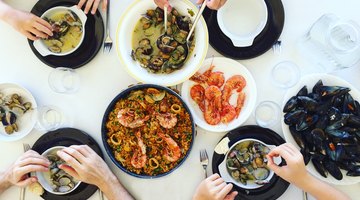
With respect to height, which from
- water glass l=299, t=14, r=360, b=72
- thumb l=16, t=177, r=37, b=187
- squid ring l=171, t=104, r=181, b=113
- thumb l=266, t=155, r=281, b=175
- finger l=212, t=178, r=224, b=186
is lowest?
finger l=212, t=178, r=224, b=186

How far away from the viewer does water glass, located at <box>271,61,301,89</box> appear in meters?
1.72

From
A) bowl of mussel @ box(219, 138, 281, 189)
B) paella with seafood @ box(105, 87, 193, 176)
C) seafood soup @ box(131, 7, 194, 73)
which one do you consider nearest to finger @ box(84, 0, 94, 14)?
seafood soup @ box(131, 7, 194, 73)

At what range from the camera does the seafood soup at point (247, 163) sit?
1.68m


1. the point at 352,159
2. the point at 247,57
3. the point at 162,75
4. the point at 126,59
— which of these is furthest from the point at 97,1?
the point at 352,159

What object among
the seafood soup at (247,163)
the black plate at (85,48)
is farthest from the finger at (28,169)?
the seafood soup at (247,163)

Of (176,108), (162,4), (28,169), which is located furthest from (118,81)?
(28,169)

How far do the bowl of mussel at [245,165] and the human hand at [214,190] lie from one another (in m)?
0.06

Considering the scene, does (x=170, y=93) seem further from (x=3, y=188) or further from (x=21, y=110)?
(x=3, y=188)

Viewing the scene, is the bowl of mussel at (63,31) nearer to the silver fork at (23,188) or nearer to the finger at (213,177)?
the silver fork at (23,188)

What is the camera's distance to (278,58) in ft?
5.71

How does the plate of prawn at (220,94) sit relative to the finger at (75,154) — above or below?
above

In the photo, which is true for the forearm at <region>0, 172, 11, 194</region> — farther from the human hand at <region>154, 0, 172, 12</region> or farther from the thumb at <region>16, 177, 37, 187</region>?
the human hand at <region>154, 0, 172, 12</region>

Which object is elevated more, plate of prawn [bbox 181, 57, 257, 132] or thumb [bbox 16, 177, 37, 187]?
plate of prawn [bbox 181, 57, 257, 132]

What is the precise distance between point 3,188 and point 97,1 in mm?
855
